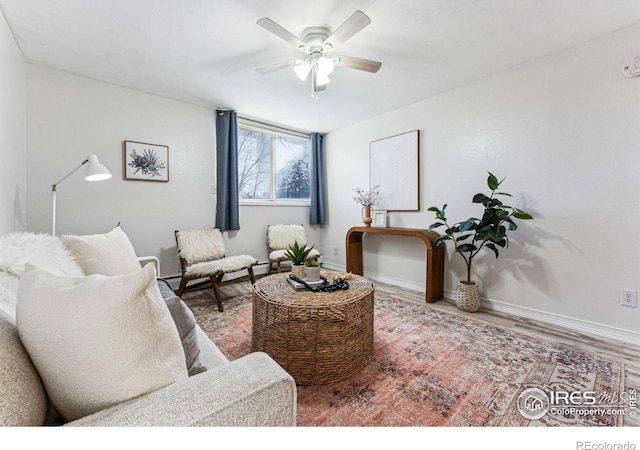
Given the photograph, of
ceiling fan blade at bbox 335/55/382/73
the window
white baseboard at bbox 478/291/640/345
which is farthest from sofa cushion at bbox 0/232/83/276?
white baseboard at bbox 478/291/640/345

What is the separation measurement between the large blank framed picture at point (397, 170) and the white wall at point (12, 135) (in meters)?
3.49

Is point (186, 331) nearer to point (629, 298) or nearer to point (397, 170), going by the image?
point (629, 298)

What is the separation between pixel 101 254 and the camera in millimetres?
1707

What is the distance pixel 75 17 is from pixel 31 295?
7.37 ft

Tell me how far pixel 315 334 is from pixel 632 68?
9.56 feet

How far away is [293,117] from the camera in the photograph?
3750 millimetres

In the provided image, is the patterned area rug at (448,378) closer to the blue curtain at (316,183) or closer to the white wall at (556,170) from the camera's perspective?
the white wall at (556,170)

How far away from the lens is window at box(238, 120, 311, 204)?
3.91 m

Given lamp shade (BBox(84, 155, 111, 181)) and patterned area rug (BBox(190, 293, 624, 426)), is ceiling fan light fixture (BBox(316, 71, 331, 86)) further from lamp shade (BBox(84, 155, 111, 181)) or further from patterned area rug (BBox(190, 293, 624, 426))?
patterned area rug (BBox(190, 293, 624, 426))

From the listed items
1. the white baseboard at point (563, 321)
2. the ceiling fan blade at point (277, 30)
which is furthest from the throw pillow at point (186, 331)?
the white baseboard at point (563, 321)

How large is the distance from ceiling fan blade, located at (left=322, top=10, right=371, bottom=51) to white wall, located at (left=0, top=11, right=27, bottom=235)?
2.19 m

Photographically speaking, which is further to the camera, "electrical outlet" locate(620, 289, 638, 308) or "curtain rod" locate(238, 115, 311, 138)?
"curtain rod" locate(238, 115, 311, 138)

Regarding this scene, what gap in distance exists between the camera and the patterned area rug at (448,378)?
1.29m

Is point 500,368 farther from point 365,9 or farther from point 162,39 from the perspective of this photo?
point 162,39
